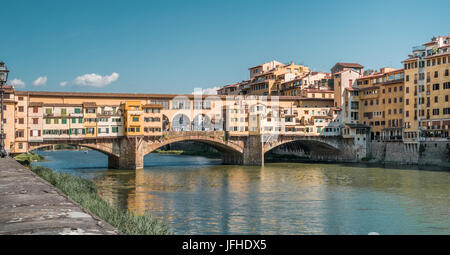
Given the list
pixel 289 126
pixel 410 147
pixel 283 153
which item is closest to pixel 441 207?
pixel 410 147

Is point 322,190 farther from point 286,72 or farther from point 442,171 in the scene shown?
point 286,72

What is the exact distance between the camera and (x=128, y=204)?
25703 mm

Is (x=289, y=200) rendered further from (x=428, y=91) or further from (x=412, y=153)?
(x=428, y=91)

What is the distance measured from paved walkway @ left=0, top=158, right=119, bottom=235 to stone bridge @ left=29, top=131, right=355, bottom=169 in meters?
39.0

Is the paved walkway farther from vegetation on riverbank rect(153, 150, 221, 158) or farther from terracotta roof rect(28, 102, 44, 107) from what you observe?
vegetation on riverbank rect(153, 150, 221, 158)

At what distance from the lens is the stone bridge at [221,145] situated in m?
48.8

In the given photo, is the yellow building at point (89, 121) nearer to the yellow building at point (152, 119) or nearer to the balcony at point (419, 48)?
the yellow building at point (152, 119)

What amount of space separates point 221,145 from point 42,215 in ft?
164

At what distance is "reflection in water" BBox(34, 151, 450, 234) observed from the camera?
1983 centimetres

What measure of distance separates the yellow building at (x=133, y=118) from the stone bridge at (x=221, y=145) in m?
0.75

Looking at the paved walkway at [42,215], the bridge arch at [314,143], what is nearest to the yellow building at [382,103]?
the bridge arch at [314,143]

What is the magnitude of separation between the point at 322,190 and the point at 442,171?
18122mm

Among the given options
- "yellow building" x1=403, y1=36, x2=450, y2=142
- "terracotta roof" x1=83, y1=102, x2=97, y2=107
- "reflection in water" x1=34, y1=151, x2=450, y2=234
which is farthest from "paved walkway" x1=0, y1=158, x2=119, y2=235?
"yellow building" x1=403, y1=36, x2=450, y2=142

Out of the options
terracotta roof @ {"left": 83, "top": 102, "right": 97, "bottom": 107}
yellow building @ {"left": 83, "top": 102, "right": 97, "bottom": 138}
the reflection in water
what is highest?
terracotta roof @ {"left": 83, "top": 102, "right": 97, "bottom": 107}
